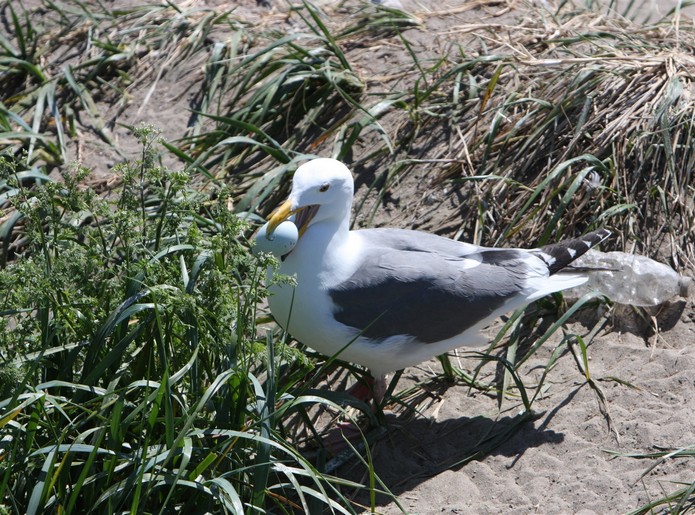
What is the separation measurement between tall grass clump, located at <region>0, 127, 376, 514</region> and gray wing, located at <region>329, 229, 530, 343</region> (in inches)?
21.5

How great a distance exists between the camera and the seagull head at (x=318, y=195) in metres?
3.56

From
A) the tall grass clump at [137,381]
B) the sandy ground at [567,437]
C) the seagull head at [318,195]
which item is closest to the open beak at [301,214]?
the seagull head at [318,195]

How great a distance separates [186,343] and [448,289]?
3.68 ft

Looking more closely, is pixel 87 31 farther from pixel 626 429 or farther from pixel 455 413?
pixel 626 429

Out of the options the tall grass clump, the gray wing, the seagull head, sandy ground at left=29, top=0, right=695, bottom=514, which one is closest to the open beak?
the seagull head

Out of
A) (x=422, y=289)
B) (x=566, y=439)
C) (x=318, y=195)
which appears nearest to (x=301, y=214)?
(x=318, y=195)

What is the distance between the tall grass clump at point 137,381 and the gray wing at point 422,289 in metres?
0.55

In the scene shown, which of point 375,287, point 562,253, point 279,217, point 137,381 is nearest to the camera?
point 137,381

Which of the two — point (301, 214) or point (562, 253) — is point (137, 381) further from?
point (562, 253)

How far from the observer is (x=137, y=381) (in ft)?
9.53

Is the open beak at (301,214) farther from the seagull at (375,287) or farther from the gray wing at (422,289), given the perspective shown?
the gray wing at (422,289)

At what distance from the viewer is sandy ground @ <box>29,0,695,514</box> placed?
336 cm

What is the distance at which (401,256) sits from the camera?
3688mm

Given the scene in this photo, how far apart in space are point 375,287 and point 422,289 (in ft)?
0.62
